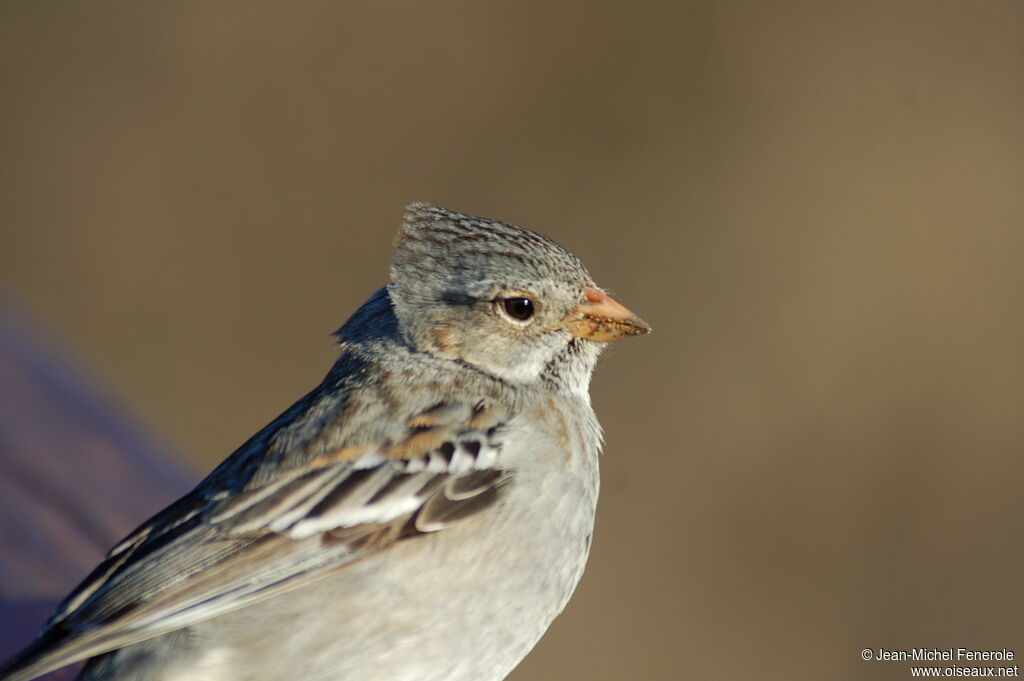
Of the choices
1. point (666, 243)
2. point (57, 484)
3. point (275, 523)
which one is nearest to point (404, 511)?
point (275, 523)

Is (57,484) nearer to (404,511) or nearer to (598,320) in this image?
(404,511)

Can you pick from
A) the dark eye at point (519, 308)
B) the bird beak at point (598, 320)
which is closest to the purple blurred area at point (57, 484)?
the dark eye at point (519, 308)

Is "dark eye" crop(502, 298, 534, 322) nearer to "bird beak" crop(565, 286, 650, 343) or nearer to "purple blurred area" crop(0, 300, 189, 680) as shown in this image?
"bird beak" crop(565, 286, 650, 343)

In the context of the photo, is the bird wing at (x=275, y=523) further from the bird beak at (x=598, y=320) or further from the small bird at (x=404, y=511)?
the bird beak at (x=598, y=320)

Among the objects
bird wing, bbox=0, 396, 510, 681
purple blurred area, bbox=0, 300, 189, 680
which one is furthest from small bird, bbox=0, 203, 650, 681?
purple blurred area, bbox=0, 300, 189, 680

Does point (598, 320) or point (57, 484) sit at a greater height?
point (598, 320)

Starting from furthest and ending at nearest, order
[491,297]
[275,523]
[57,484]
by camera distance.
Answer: [57,484] → [491,297] → [275,523]

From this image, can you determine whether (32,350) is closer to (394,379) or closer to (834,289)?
(394,379)
